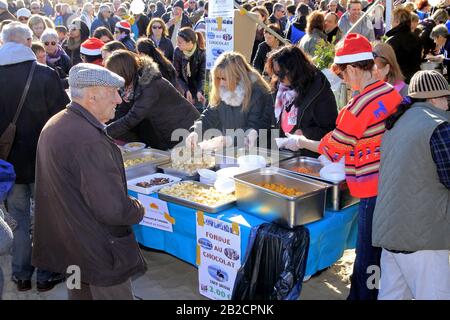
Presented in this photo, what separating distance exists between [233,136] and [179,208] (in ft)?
2.77

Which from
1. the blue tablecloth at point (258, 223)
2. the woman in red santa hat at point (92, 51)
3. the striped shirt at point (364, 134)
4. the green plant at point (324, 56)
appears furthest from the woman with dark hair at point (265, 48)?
the striped shirt at point (364, 134)

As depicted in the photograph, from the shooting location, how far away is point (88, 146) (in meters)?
2.03

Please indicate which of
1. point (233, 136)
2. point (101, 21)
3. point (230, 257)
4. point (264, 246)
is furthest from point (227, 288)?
point (101, 21)

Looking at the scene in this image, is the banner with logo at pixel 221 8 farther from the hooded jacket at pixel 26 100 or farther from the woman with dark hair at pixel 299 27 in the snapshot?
the hooded jacket at pixel 26 100

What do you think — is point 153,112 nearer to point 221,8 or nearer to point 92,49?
point 92,49

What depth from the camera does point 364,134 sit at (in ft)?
8.23

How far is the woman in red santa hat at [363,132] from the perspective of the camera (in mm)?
2479

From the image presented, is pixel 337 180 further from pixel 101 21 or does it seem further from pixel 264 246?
pixel 101 21

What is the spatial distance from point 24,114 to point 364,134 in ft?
7.35

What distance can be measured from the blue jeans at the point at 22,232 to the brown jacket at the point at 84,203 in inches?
50.4

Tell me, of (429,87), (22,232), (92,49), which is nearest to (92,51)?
(92,49)

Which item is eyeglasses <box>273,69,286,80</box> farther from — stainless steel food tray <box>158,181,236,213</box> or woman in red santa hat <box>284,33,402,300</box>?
stainless steel food tray <box>158,181,236,213</box>

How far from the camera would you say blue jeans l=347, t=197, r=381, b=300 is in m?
2.63

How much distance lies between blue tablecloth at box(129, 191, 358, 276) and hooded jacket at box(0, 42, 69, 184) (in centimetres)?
78
